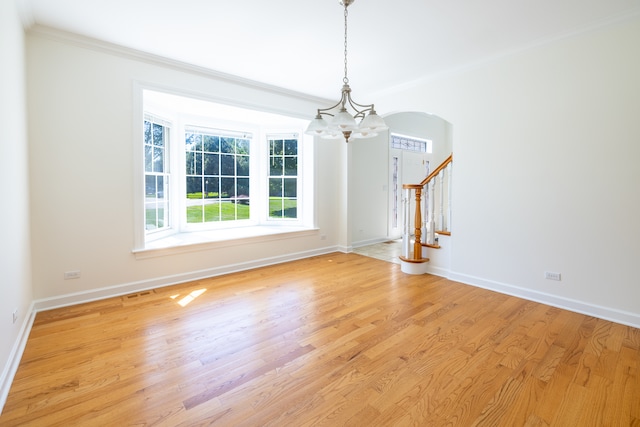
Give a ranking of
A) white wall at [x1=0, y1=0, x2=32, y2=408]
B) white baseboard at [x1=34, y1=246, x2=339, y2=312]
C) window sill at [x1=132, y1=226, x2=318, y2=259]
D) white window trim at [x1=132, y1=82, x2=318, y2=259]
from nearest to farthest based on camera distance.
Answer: white wall at [x1=0, y1=0, x2=32, y2=408] → white baseboard at [x1=34, y1=246, x2=339, y2=312] → white window trim at [x1=132, y1=82, x2=318, y2=259] → window sill at [x1=132, y1=226, x2=318, y2=259]

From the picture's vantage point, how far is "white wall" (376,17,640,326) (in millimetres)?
2682

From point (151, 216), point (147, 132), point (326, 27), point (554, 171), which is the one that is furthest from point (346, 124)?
point (151, 216)

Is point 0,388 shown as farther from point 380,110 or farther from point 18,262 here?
point 380,110

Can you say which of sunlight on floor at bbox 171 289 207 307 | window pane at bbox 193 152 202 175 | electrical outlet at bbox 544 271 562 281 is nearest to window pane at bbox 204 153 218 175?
window pane at bbox 193 152 202 175

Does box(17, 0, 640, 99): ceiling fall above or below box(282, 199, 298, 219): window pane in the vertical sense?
above

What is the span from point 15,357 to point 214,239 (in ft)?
7.36

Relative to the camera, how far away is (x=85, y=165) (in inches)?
121

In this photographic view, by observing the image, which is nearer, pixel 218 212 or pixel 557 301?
pixel 557 301

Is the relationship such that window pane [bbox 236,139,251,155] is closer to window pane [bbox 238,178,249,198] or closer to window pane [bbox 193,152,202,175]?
window pane [bbox 238,178,249,198]

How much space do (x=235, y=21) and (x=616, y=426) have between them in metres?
3.85

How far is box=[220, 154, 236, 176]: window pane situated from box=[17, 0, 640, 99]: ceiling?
1610mm

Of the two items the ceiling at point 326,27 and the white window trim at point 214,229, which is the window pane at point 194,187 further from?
the ceiling at point 326,27

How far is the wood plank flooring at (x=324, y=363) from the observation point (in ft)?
5.30

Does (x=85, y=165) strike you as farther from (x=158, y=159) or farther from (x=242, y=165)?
(x=242, y=165)
